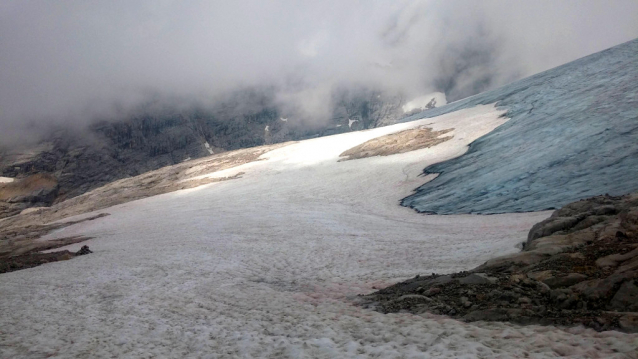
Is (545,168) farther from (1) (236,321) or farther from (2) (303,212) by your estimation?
(1) (236,321)

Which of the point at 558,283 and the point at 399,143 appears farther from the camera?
the point at 399,143

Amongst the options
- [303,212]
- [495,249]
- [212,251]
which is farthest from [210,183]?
[495,249]

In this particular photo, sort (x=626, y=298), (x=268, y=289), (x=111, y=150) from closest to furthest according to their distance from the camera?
(x=626, y=298) → (x=268, y=289) → (x=111, y=150)

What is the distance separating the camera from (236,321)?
32.1ft

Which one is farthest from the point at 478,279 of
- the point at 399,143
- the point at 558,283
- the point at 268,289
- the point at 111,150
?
the point at 111,150

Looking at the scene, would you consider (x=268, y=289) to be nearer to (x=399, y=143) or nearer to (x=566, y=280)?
(x=566, y=280)

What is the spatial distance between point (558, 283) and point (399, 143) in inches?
1671

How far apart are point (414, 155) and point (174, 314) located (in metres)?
34.8

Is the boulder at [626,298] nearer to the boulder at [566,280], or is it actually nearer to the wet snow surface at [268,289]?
the wet snow surface at [268,289]

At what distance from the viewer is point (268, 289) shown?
12.6 m

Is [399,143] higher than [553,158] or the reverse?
higher

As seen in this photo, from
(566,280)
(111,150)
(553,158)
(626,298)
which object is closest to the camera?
(626,298)

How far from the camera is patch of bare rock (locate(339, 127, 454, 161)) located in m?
45.6

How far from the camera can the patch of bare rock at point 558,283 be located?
674 centimetres
